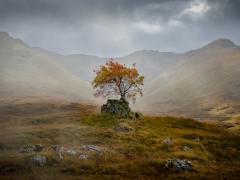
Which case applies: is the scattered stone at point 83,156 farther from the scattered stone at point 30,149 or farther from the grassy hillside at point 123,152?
the scattered stone at point 30,149

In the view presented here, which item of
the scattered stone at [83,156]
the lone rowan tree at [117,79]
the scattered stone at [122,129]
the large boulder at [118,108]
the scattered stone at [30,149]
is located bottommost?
the scattered stone at [83,156]

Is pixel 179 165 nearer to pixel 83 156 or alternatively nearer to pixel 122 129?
pixel 83 156

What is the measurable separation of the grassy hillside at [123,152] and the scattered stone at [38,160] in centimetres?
65

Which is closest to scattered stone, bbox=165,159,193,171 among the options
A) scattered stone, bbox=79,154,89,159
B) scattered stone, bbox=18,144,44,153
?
scattered stone, bbox=79,154,89,159

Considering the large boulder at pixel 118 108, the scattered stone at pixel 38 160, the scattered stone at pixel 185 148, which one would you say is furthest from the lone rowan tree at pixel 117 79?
the scattered stone at pixel 38 160

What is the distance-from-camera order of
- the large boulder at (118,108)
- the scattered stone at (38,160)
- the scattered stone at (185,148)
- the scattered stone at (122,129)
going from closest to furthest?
the scattered stone at (38,160) → the scattered stone at (185,148) → the scattered stone at (122,129) → the large boulder at (118,108)

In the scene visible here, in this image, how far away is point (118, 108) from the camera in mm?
77500

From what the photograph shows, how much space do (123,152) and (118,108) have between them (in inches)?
1282

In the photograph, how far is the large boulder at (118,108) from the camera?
76944mm

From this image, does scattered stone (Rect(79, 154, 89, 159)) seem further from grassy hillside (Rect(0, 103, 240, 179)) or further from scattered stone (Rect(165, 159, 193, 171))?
scattered stone (Rect(165, 159, 193, 171))

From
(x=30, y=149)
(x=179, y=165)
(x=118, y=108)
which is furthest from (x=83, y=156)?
(x=118, y=108)

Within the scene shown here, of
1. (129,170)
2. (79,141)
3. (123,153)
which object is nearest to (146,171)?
(129,170)

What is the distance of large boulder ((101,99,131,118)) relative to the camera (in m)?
76.9

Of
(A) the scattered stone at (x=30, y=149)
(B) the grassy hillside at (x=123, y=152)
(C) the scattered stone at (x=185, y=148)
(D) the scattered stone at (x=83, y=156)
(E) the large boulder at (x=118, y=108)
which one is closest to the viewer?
(B) the grassy hillside at (x=123, y=152)
